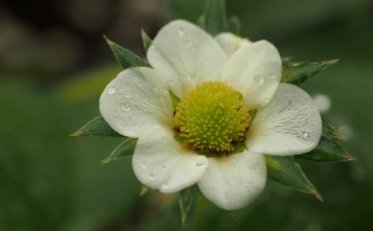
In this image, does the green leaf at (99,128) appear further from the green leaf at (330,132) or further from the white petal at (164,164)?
the green leaf at (330,132)

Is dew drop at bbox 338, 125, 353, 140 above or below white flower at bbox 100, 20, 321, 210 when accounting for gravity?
below

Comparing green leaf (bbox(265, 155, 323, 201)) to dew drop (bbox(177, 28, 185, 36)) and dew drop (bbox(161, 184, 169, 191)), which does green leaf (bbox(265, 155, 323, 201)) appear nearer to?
dew drop (bbox(161, 184, 169, 191))

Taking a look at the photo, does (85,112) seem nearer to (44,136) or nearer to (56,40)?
(44,136)

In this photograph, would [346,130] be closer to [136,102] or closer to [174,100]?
[174,100]

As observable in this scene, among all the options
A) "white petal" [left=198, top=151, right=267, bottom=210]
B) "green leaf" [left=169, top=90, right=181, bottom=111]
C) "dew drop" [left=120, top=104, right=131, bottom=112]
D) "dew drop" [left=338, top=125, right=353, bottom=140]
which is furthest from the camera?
"dew drop" [left=338, top=125, right=353, bottom=140]

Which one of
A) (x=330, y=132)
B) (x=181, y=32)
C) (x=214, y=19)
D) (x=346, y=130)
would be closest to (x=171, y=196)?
(x=346, y=130)

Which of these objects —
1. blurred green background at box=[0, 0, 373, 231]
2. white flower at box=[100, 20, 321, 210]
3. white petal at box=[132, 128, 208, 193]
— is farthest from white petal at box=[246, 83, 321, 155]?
blurred green background at box=[0, 0, 373, 231]
